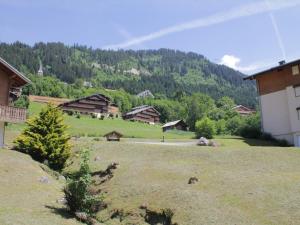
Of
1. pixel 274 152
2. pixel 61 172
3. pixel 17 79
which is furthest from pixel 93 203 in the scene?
pixel 17 79

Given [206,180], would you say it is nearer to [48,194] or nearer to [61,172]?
[48,194]

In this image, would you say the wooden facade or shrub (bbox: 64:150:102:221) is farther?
the wooden facade

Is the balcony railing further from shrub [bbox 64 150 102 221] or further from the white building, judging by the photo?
the white building

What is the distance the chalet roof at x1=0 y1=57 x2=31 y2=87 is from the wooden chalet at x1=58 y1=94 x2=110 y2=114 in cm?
6137

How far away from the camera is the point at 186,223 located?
62.7ft

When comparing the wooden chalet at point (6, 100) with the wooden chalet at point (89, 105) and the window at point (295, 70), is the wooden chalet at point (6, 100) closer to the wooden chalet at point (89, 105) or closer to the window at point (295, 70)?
the window at point (295, 70)

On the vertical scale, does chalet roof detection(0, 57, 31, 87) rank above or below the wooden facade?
below

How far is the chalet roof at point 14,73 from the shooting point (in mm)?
34744

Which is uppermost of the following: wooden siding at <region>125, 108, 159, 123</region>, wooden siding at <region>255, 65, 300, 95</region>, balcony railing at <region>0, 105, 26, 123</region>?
wooden siding at <region>125, 108, 159, 123</region>

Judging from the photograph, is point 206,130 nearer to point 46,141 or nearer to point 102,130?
point 102,130

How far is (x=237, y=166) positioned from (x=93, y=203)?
12274 millimetres

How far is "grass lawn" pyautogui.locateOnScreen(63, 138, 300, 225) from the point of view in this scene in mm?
19594

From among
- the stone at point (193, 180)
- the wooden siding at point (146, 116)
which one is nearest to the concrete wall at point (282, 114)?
the stone at point (193, 180)

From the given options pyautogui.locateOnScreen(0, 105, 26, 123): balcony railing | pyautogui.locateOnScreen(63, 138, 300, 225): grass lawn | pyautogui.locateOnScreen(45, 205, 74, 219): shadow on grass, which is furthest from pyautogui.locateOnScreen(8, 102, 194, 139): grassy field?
pyautogui.locateOnScreen(45, 205, 74, 219): shadow on grass
